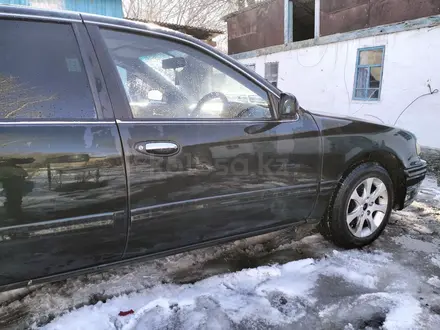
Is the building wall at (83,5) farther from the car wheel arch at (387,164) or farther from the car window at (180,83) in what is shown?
the car wheel arch at (387,164)

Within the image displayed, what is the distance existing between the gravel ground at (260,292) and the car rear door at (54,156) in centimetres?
44

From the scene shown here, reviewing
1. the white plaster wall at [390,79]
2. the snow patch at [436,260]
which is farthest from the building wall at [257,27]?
the snow patch at [436,260]

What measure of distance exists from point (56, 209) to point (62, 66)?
0.73m

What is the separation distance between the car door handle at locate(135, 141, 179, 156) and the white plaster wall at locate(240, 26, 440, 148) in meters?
8.20

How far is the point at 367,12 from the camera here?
9.48 metres

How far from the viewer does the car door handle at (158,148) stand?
1830mm

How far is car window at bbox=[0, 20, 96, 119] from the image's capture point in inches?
64.2

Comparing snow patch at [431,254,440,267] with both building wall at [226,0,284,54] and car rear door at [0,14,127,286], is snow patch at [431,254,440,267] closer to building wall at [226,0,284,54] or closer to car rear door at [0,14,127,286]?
car rear door at [0,14,127,286]

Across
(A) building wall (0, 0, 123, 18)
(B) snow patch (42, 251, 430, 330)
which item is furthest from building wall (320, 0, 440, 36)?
(B) snow patch (42, 251, 430, 330)

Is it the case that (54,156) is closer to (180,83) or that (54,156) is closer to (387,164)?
(180,83)

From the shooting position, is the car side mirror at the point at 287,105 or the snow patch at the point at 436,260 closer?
the car side mirror at the point at 287,105

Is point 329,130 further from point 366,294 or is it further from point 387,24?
point 387,24

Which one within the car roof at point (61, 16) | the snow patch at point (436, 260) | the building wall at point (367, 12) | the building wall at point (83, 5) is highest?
the building wall at point (83, 5)

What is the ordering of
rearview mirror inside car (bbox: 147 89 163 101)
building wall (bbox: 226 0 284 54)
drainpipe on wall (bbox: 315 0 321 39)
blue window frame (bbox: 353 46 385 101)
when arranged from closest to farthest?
1. rearview mirror inside car (bbox: 147 89 163 101)
2. blue window frame (bbox: 353 46 385 101)
3. drainpipe on wall (bbox: 315 0 321 39)
4. building wall (bbox: 226 0 284 54)
